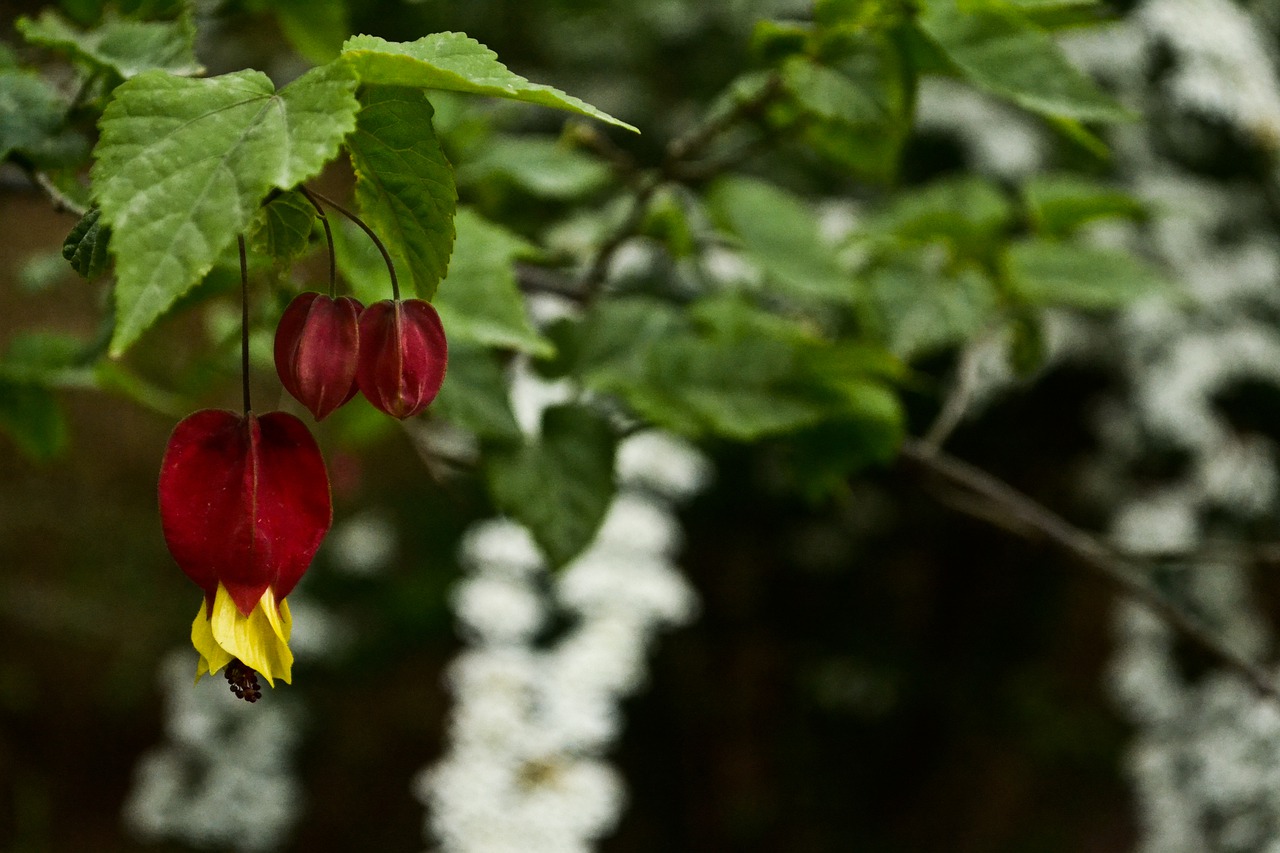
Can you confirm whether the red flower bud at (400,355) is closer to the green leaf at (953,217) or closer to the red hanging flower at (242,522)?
the red hanging flower at (242,522)

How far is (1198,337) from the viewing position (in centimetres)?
144

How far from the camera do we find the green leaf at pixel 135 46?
16.2 inches

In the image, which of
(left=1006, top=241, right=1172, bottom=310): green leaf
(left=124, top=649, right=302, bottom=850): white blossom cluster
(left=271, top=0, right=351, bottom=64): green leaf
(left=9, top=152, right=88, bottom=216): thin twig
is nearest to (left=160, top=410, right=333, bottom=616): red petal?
(left=9, top=152, right=88, bottom=216): thin twig

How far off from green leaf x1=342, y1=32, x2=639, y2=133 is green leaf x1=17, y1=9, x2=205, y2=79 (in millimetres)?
128

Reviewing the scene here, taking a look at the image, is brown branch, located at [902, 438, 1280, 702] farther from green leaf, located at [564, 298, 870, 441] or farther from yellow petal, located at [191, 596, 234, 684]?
yellow petal, located at [191, 596, 234, 684]

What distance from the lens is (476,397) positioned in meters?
0.62

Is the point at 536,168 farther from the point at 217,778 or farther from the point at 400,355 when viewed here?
the point at 217,778

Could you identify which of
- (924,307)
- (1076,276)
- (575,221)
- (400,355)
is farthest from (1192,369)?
(400,355)

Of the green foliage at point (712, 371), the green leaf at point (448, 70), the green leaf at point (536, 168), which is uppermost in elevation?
the green leaf at point (448, 70)

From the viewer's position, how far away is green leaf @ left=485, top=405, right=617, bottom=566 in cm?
63

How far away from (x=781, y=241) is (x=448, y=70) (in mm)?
540

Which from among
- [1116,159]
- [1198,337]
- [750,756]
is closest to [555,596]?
[1198,337]

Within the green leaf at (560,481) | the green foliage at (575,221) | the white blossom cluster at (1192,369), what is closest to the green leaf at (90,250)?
the green foliage at (575,221)

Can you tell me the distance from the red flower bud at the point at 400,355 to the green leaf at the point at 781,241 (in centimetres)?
42
